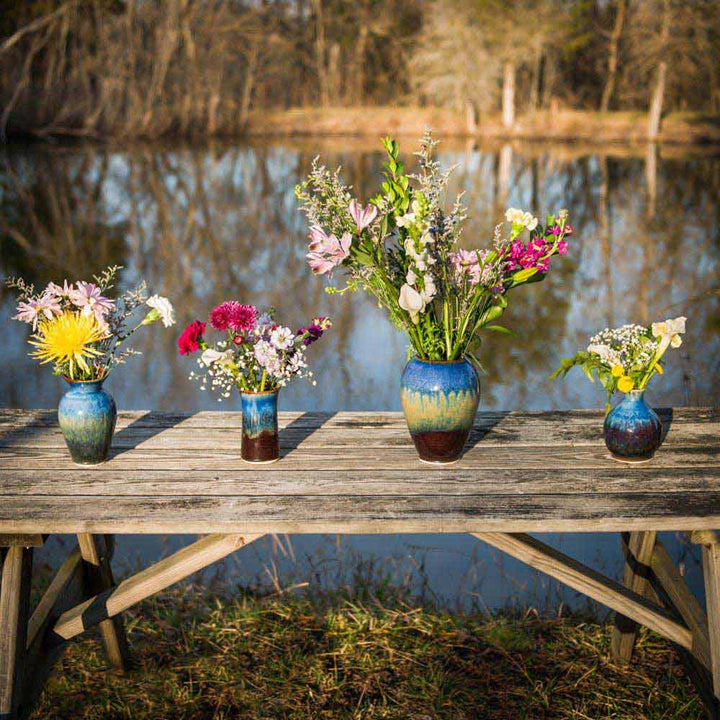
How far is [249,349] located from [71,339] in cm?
43

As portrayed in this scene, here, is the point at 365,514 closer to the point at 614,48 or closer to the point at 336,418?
the point at 336,418

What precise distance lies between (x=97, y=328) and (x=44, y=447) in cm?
41

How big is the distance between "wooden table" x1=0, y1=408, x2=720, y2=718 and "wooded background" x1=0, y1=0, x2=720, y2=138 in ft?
80.9

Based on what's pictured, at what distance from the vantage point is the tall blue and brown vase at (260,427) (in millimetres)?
2252

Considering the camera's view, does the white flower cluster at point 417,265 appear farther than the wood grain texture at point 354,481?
Yes

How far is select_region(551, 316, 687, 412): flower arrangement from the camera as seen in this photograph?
2.26 meters

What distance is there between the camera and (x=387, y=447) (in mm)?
2412

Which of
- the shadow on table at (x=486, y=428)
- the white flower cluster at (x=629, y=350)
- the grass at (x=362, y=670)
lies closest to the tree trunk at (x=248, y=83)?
the grass at (x=362, y=670)

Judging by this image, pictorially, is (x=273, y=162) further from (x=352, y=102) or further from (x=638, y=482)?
(x=638, y=482)

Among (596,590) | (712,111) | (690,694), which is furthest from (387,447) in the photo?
(712,111)

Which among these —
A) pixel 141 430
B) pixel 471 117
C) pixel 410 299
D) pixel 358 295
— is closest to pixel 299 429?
pixel 141 430

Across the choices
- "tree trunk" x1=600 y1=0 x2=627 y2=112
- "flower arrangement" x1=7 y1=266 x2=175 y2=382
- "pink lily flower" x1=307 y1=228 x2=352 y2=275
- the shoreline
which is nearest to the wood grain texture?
"flower arrangement" x1=7 y1=266 x2=175 y2=382

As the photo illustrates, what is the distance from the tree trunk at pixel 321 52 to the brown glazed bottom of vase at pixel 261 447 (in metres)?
34.3

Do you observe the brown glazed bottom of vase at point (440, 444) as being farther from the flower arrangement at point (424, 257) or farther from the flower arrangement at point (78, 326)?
the flower arrangement at point (78, 326)
